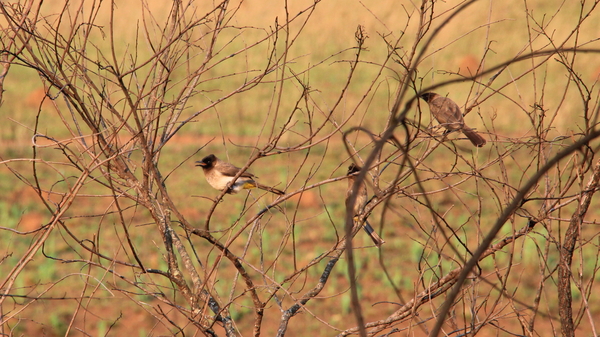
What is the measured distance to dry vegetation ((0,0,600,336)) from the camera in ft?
9.53

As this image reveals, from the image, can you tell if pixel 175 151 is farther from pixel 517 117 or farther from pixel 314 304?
pixel 517 117

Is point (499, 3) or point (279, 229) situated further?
point (499, 3)

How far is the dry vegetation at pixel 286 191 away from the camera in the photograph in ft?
9.53

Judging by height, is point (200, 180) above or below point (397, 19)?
below

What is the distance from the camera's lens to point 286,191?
3668mm

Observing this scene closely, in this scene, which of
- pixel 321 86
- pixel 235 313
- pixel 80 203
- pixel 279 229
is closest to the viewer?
pixel 235 313

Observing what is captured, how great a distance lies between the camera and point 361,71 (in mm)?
25469

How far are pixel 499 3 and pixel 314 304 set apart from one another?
1876cm

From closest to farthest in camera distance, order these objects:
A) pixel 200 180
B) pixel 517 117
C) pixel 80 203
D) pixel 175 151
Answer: pixel 80 203
pixel 200 180
pixel 175 151
pixel 517 117

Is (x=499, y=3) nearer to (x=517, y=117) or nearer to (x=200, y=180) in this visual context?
(x=517, y=117)

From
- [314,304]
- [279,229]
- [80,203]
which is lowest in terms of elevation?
[314,304]

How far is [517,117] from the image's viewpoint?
20.0 m

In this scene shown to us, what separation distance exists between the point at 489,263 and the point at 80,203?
8.32 meters

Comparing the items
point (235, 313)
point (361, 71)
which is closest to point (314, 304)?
point (235, 313)
